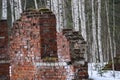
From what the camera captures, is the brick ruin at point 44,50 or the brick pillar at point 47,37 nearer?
the brick ruin at point 44,50

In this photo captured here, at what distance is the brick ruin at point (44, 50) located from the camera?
9055mm

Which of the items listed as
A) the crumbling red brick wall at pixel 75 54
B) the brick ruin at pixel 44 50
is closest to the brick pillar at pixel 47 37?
the brick ruin at pixel 44 50

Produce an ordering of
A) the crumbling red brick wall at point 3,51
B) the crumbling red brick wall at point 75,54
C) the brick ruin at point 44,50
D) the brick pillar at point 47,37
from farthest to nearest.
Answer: the crumbling red brick wall at point 3,51
the brick pillar at point 47,37
the brick ruin at point 44,50
the crumbling red brick wall at point 75,54

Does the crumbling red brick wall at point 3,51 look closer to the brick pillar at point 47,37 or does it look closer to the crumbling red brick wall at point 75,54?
the brick pillar at point 47,37

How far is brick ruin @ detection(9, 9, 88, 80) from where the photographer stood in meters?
9.05

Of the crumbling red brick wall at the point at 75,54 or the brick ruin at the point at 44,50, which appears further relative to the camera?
the brick ruin at the point at 44,50

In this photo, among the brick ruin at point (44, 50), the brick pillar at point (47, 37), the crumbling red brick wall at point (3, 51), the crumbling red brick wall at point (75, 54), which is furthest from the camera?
the crumbling red brick wall at point (3, 51)

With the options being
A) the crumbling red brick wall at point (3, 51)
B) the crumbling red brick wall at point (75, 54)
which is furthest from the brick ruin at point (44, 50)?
the crumbling red brick wall at point (3, 51)

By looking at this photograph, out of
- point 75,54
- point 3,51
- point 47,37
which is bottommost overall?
point 3,51

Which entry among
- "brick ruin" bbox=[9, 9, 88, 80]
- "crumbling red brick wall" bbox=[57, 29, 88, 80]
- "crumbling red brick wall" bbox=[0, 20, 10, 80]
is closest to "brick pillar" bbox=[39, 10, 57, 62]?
"brick ruin" bbox=[9, 9, 88, 80]

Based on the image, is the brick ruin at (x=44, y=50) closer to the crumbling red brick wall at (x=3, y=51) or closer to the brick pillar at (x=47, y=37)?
the brick pillar at (x=47, y=37)

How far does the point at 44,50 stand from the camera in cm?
941

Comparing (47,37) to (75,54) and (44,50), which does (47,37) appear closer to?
(44,50)

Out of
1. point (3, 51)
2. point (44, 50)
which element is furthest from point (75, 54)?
point (3, 51)
